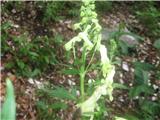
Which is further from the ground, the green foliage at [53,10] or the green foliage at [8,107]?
the green foliage at [8,107]

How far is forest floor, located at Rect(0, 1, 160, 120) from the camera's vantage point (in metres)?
4.07

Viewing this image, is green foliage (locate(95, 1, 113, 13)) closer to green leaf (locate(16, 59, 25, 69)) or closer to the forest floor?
the forest floor

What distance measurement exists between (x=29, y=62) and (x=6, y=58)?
0.24 m

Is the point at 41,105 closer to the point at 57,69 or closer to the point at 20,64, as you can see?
the point at 20,64

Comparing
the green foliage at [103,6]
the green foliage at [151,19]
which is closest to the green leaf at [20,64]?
the green foliage at [103,6]

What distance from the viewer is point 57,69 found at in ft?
15.0

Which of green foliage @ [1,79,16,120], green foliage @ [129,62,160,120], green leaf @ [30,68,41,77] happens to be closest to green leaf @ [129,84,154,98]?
green foliage @ [129,62,160,120]

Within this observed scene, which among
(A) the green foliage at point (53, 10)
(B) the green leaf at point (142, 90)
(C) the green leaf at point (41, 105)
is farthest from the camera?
(A) the green foliage at point (53, 10)

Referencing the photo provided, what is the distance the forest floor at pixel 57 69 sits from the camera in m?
4.07

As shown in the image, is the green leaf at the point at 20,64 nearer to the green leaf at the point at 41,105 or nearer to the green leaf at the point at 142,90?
the green leaf at the point at 41,105

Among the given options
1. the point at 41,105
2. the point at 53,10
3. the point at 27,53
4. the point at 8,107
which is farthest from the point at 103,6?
the point at 8,107

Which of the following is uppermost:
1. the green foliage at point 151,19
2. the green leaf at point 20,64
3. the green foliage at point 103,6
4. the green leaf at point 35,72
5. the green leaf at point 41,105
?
the green foliage at point 103,6

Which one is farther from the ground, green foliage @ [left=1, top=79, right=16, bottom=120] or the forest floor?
green foliage @ [left=1, top=79, right=16, bottom=120]

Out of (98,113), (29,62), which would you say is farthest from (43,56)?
(98,113)
